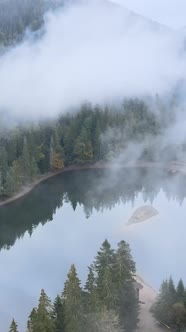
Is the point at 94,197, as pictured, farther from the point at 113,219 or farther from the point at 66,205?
the point at 113,219

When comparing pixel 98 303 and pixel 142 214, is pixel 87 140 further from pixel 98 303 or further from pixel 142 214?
pixel 98 303

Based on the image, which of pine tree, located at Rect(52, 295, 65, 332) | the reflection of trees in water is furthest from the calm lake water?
pine tree, located at Rect(52, 295, 65, 332)

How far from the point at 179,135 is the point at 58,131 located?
28.0 m

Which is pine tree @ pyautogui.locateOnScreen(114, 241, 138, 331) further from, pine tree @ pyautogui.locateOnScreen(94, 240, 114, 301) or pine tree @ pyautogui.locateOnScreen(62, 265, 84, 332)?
pine tree @ pyautogui.locateOnScreen(62, 265, 84, 332)

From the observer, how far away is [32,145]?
96250 mm

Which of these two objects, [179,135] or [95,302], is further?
[179,135]

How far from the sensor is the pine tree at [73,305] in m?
40.9

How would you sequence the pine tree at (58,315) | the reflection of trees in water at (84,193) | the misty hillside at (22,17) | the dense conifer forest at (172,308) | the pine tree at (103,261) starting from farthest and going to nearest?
the misty hillside at (22,17), the reflection of trees in water at (84,193), the dense conifer forest at (172,308), the pine tree at (103,261), the pine tree at (58,315)

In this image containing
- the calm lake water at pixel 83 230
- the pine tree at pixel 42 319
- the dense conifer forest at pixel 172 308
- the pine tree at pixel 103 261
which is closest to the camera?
the pine tree at pixel 42 319

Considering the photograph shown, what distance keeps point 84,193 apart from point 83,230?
17796 millimetres

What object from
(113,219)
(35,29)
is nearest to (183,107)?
(113,219)

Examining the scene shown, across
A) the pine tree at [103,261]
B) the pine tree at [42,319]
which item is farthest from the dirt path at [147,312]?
the pine tree at [42,319]

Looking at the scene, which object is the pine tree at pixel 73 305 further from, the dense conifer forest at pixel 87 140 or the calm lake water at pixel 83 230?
the dense conifer forest at pixel 87 140

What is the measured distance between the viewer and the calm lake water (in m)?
61.2
